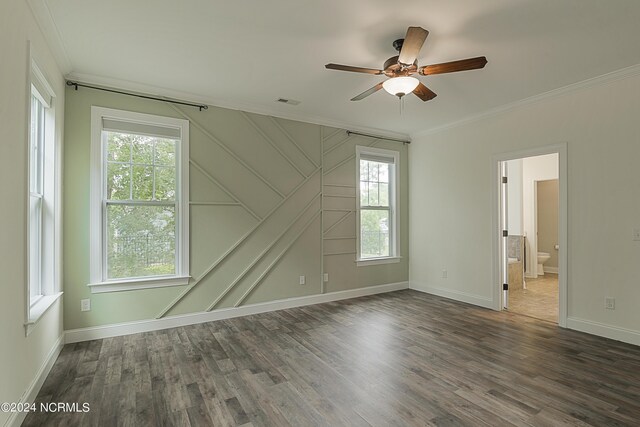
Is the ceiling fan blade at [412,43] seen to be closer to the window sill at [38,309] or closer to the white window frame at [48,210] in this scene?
the white window frame at [48,210]

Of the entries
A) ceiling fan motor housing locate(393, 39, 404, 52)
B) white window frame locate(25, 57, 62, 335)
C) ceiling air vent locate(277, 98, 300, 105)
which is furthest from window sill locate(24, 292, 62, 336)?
ceiling fan motor housing locate(393, 39, 404, 52)

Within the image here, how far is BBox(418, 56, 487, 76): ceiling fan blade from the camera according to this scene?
7.61 feet

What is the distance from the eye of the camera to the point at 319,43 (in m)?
2.70

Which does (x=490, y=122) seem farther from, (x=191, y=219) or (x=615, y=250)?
(x=191, y=219)

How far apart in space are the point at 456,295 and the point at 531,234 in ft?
9.54

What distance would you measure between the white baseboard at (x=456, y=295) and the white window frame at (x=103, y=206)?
376cm

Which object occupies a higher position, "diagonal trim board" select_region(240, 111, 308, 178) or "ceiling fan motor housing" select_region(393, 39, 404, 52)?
"ceiling fan motor housing" select_region(393, 39, 404, 52)

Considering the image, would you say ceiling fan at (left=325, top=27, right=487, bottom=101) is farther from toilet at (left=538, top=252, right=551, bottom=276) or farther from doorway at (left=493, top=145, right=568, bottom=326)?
toilet at (left=538, top=252, right=551, bottom=276)

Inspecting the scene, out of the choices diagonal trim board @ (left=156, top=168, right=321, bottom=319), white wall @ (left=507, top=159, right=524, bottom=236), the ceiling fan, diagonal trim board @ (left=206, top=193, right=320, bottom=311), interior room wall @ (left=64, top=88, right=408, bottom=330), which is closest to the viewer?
the ceiling fan

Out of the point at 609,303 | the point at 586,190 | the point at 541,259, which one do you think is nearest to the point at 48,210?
the point at 586,190

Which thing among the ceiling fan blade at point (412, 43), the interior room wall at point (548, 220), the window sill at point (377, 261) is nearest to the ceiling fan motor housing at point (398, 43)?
the ceiling fan blade at point (412, 43)

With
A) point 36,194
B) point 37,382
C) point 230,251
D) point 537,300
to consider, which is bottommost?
point 537,300

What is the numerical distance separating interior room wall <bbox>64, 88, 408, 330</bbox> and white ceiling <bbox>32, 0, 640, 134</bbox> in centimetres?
45

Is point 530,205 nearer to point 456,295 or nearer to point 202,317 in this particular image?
point 456,295
